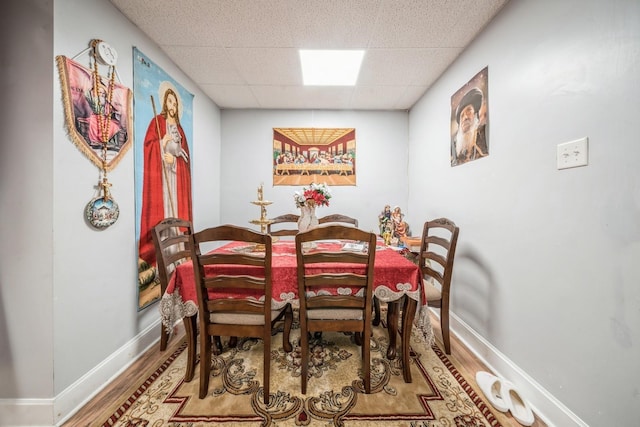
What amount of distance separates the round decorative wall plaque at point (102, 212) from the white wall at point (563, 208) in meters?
2.67

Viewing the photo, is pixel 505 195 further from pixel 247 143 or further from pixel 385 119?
pixel 247 143

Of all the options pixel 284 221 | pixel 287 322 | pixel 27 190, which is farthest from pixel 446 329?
pixel 27 190

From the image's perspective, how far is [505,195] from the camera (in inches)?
62.9

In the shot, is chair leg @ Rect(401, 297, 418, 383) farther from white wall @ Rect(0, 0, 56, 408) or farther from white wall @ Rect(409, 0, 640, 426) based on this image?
white wall @ Rect(0, 0, 56, 408)

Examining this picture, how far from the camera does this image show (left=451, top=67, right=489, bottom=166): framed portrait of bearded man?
1.81 metres

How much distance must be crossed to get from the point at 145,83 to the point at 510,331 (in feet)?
10.7

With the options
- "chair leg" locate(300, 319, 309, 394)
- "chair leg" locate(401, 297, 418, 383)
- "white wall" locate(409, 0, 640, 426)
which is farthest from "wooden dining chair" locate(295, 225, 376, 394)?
"white wall" locate(409, 0, 640, 426)

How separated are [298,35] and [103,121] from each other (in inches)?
59.7

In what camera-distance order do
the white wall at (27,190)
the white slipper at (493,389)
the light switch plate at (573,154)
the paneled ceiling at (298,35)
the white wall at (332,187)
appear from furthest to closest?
the white wall at (332,187) < the paneled ceiling at (298,35) < the white slipper at (493,389) < the white wall at (27,190) < the light switch plate at (573,154)

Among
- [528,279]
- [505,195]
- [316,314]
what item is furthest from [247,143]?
[528,279]

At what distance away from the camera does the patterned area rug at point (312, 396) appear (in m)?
1.24

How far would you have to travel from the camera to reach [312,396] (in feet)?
4.52

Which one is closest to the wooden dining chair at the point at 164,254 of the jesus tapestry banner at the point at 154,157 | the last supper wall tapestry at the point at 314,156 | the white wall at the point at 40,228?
the jesus tapestry banner at the point at 154,157

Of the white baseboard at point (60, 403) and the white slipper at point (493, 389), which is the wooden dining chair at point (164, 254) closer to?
the white baseboard at point (60, 403)
